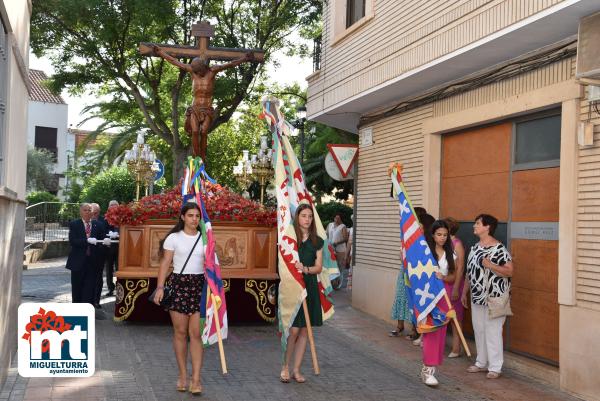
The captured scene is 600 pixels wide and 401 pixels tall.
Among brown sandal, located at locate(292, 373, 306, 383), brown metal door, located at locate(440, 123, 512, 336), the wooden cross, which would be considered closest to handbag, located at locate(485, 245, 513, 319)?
brown metal door, located at locate(440, 123, 512, 336)

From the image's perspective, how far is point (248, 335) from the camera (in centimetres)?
1054

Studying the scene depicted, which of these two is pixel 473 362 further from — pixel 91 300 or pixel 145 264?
pixel 91 300

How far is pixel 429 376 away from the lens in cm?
771

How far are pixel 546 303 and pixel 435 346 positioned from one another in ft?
5.17

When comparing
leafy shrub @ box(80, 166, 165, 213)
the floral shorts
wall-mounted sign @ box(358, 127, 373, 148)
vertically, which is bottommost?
the floral shorts

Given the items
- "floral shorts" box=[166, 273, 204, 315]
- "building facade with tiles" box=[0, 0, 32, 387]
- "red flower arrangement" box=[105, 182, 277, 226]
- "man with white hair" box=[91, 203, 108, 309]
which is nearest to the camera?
"building facade with tiles" box=[0, 0, 32, 387]

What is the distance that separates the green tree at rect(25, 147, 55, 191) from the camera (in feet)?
164

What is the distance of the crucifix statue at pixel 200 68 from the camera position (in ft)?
42.4

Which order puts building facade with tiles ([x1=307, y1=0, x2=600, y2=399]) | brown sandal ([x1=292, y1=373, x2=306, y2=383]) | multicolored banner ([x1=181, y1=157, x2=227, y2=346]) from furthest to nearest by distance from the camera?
1. brown sandal ([x1=292, y1=373, x2=306, y2=383])
2. building facade with tiles ([x1=307, y1=0, x2=600, y2=399])
3. multicolored banner ([x1=181, y1=157, x2=227, y2=346])

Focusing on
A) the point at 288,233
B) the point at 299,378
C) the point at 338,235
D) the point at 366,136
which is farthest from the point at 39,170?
the point at 299,378

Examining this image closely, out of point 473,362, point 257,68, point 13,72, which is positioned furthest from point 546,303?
point 257,68

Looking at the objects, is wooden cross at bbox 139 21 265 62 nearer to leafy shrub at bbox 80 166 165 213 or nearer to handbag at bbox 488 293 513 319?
handbag at bbox 488 293 513 319

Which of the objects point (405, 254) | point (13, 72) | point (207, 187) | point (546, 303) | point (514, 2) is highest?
point (514, 2)

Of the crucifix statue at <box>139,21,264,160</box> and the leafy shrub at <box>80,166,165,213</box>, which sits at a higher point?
the crucifix statue at <box>139,21,264,160</box>
